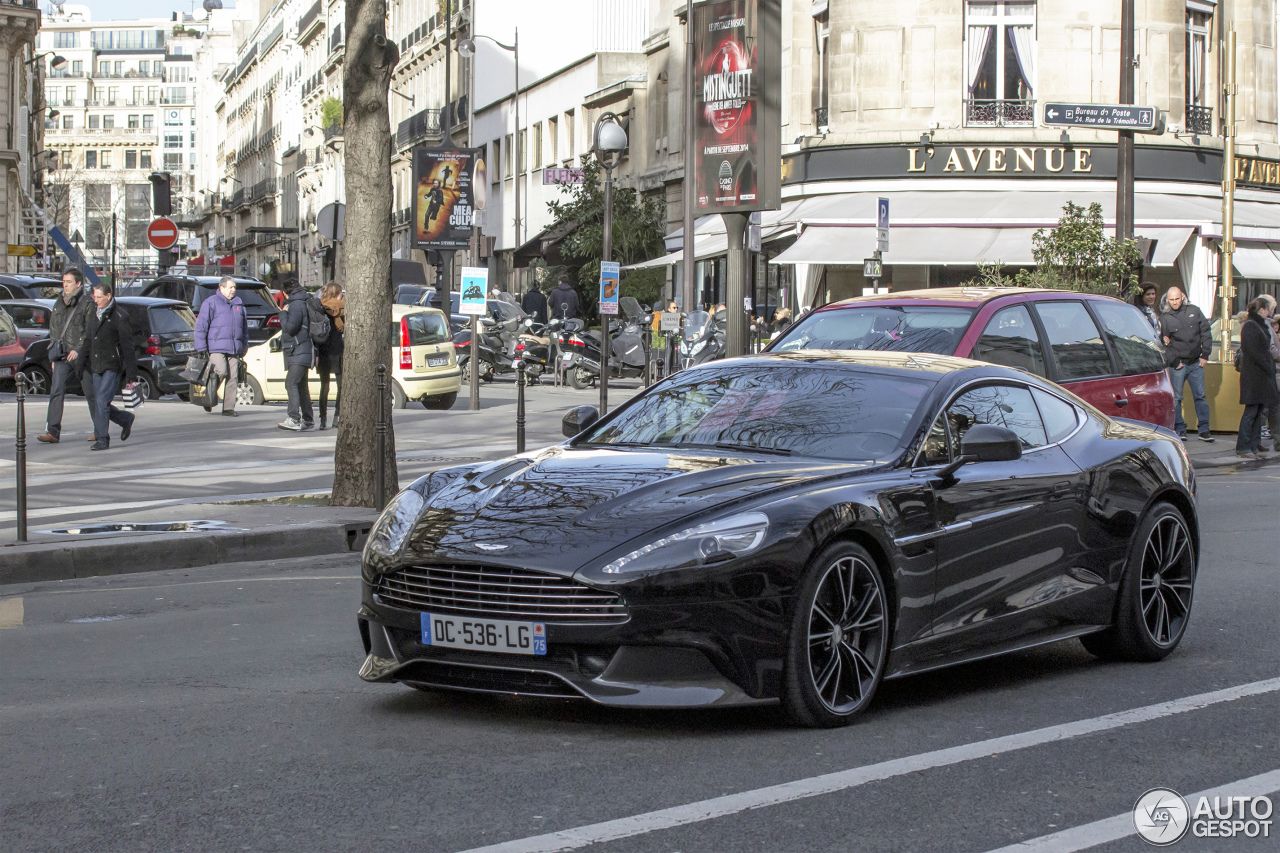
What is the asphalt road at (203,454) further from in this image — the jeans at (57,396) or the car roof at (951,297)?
the car roof at (951,297)

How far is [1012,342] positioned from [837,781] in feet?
22.9

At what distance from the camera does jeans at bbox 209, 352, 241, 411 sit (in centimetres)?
2148

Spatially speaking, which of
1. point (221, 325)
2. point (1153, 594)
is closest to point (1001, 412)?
point (1153, 594)

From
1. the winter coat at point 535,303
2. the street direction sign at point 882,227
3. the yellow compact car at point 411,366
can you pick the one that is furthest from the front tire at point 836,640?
the winter coat at point 535,303

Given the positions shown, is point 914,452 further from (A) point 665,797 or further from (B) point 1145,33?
(B) point 1145,33

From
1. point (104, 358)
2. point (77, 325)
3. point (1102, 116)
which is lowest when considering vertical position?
point (104, 358)

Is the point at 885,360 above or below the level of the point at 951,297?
below

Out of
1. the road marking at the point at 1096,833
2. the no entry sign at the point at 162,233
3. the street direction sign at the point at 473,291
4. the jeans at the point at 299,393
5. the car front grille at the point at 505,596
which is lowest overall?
the road marking at the point at 1096,833

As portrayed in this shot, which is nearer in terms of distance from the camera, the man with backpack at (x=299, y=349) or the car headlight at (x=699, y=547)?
the car headlight at (x=699, y=547)

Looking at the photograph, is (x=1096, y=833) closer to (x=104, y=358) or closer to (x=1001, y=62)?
(x=104, y=358)

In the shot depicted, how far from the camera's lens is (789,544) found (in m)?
5.56

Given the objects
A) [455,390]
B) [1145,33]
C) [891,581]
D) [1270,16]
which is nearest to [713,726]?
[891,581]

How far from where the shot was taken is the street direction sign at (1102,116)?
19438 millimetres

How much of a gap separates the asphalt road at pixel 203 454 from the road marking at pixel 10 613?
6.29 feet
